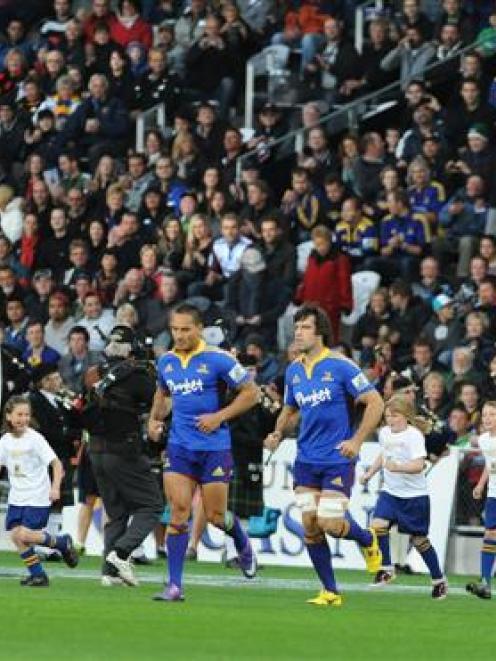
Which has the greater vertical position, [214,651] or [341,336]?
[341,336]

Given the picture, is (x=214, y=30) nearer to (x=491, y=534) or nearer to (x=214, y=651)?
(x=491, y=534)

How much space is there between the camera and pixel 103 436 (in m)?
19.8

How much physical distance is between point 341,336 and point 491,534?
7815 millimetres

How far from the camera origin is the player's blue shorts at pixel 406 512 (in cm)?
2045

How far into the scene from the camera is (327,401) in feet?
Result: 57.8

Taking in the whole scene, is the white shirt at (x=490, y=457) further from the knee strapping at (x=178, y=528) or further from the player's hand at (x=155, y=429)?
the knee strapping at (x=178, y=528)

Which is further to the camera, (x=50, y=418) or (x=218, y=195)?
(x=218, y=195)

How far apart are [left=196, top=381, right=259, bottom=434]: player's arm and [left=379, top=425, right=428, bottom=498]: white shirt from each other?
11.6 ft

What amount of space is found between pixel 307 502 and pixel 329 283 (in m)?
9.88

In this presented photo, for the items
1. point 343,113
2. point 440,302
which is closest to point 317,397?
point 440,302

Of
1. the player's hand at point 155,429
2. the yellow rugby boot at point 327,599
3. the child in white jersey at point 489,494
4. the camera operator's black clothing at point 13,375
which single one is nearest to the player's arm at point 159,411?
the player's hand at point 155,429

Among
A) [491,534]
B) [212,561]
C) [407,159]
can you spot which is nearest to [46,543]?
[491,534]

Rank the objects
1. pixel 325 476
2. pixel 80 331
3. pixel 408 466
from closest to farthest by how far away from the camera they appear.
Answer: pixel 325 476 → pixel 408 466 → pixel 80 331

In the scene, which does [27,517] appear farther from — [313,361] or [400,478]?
[400,478]
